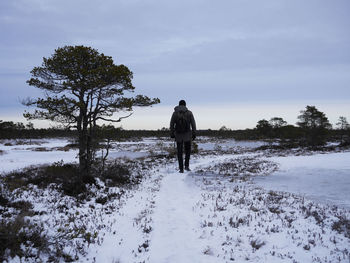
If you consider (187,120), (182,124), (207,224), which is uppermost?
(187,120)

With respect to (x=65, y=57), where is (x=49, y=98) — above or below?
below

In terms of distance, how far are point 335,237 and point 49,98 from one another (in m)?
9.67

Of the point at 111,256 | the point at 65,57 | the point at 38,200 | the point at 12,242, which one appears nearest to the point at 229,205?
the point at 111,256

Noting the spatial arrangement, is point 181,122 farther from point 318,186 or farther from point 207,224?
point 207,224

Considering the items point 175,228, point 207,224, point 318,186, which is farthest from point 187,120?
point 175,228

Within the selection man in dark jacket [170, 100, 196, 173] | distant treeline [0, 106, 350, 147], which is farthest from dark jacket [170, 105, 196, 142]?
distant treeline [0, 106, 350, 147]

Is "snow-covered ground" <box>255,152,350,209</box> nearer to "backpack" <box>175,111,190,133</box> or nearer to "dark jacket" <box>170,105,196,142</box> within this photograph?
"dark jacket" <box>170,105,196,142</box>

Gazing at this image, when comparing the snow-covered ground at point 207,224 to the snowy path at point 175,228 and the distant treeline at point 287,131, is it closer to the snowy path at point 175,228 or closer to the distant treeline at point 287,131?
the snowy path at point 175,228

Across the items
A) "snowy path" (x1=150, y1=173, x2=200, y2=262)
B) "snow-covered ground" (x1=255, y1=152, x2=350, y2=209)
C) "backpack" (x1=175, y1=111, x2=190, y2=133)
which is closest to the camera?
"snowy path" (x1=150, y1=173, x2=200, y2=262)

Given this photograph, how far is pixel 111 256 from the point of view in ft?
10.8

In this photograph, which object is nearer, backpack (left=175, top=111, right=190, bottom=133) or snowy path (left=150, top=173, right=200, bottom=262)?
snowy path (left=150, top=173, right=200, bottom=262)

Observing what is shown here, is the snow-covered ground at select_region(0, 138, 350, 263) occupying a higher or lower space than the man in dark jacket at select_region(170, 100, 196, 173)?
lower

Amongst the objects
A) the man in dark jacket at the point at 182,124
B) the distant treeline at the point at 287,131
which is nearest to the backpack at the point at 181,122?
the man in dark jacket at the point at 182,124

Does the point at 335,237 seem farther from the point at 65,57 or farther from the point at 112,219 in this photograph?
the point at 65,57
